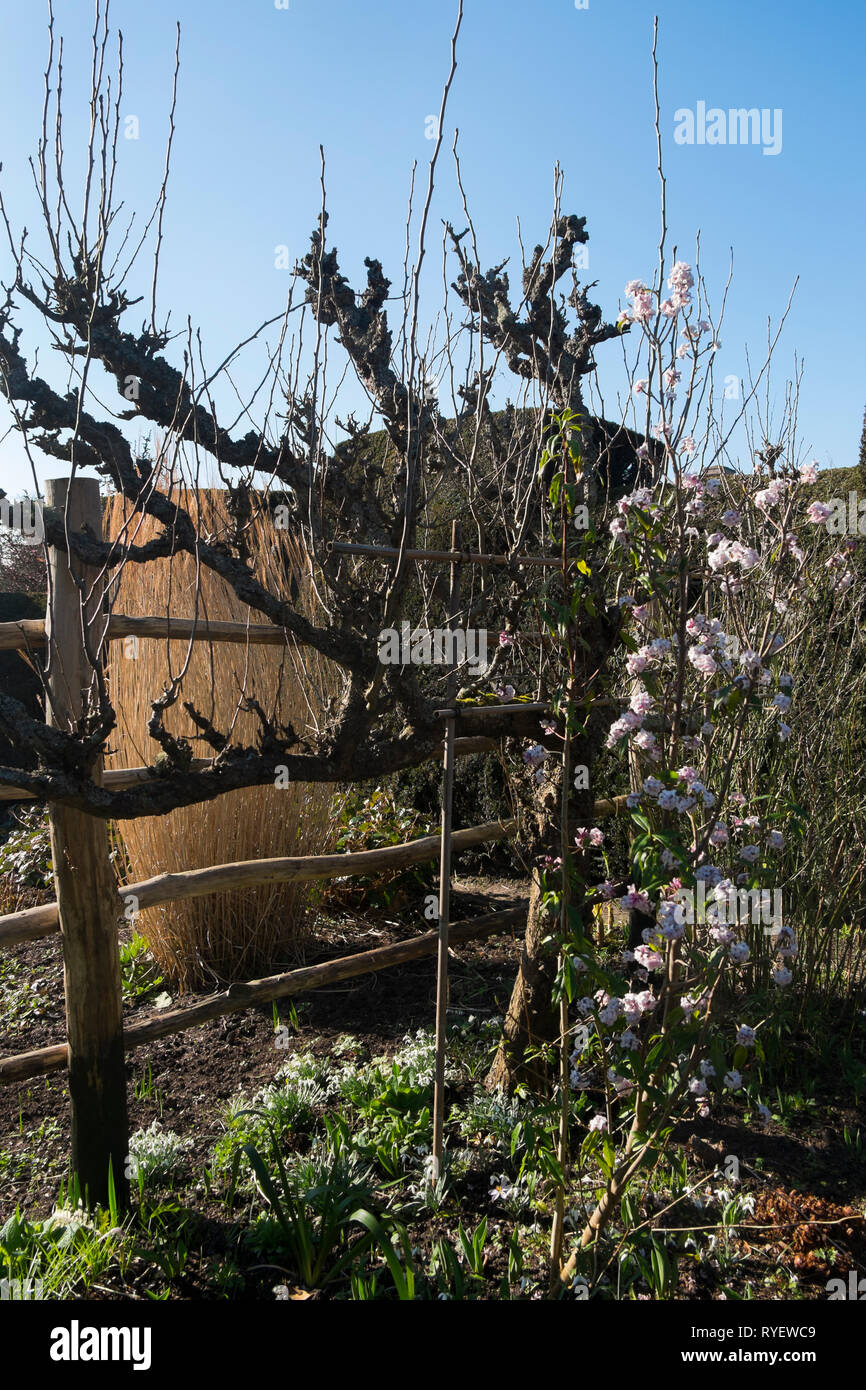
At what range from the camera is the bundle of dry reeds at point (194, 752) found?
389 centimetres

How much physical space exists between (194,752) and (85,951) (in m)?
1.44

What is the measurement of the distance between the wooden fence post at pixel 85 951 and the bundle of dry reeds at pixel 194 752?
4.18 ft

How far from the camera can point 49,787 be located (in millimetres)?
2082

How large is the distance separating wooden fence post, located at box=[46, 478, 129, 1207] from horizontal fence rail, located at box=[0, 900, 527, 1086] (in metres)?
0.17

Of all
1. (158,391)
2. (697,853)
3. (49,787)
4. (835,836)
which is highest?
(158,391)

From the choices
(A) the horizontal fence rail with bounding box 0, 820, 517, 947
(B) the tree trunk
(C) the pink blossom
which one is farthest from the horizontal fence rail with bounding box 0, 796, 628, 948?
(C) the pink blossom

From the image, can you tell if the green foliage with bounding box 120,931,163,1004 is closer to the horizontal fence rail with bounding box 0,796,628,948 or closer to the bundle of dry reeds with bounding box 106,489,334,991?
the bundle of dry reeds with bounding box 106,489,334,991

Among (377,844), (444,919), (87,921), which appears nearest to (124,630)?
(87,921)

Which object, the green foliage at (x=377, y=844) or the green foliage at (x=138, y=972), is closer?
the green foliage at (x=138, y=972)

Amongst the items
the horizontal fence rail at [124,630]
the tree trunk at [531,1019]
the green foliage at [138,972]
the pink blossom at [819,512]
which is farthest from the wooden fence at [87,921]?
the green foliage at [138,972]

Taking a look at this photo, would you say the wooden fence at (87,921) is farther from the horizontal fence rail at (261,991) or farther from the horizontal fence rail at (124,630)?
the horizontal fence rail at (124,630)
